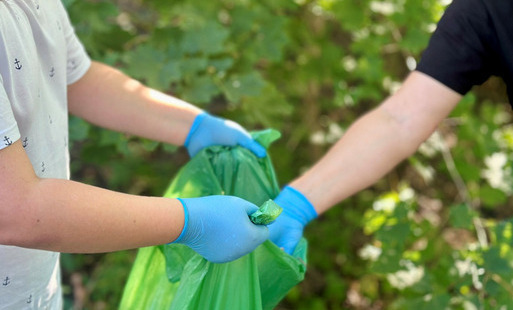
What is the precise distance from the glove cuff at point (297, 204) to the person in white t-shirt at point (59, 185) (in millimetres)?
304

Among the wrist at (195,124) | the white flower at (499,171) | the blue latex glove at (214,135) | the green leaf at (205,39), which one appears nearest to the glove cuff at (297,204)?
the blue latex glove at (214,135)

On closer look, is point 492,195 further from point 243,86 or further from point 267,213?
point 267,213

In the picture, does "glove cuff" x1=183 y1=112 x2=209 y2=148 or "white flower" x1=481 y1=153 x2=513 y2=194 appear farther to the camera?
"white flower" x1=481 y1=153 x2=513 y2=194

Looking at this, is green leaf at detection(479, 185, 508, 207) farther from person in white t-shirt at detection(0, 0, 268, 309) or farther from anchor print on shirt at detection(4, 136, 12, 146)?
anchor print on shirt at detection(4, 136, 12, 146)

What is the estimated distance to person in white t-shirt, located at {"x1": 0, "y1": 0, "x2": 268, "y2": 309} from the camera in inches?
38.2

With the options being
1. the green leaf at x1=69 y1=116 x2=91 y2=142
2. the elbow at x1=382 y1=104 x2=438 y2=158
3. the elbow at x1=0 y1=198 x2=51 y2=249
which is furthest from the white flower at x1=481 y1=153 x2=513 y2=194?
the elbow at x1=0 y1=198 x2=51 y2=249

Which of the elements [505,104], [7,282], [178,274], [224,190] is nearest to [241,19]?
[224,190]

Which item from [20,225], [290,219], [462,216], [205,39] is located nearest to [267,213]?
[290,219]

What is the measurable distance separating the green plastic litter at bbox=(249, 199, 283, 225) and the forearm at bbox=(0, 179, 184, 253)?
181mm

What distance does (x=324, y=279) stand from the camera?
3.06m

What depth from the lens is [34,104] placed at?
45.1 inches

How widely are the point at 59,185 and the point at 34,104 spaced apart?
23 cm

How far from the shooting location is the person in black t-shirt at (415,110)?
54.9 inches

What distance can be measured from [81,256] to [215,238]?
6.84 feet
